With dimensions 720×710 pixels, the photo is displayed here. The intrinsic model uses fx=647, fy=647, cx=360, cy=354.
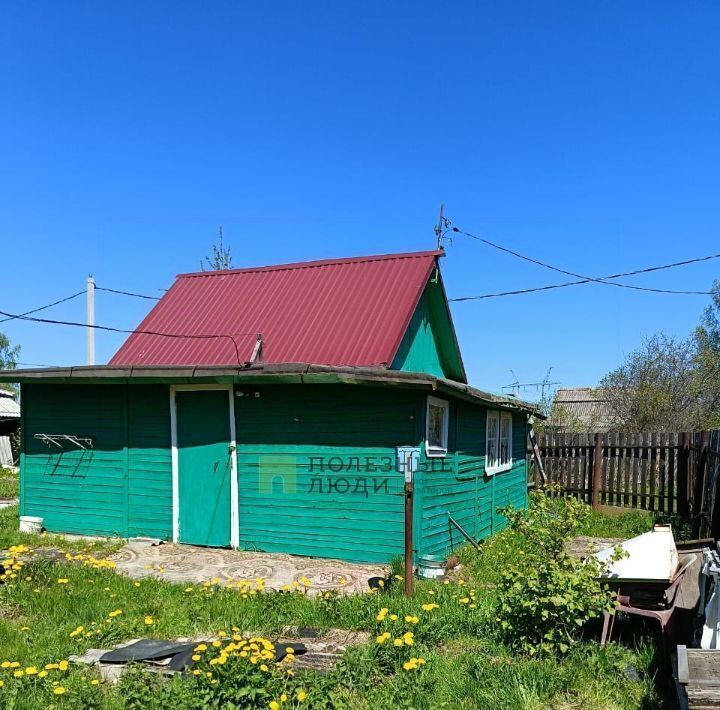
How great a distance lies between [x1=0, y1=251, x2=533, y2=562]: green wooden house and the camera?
7.80 meters

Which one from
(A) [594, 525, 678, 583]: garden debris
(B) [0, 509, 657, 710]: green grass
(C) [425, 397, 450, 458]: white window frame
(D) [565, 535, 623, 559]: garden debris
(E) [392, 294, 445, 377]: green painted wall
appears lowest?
(D) [565, 535, 623, 559]: garden debris

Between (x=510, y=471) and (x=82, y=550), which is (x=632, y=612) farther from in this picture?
(x=510, y=471)


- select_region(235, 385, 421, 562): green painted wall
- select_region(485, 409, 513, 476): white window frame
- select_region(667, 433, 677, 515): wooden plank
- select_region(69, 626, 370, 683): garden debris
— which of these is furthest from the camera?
select_region(667, 433, 677, 515): wooden plank

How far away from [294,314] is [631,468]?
24.7 ft

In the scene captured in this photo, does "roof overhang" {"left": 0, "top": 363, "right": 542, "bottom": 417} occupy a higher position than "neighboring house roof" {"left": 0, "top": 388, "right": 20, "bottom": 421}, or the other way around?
"roof overhang" {"left": 0, "top": 363, "right": 542, "bottom": 417}

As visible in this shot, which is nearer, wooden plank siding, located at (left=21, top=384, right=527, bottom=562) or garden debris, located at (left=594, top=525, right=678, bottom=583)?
garden debris, located at (left=594, top=525, right=678, bottom=583)

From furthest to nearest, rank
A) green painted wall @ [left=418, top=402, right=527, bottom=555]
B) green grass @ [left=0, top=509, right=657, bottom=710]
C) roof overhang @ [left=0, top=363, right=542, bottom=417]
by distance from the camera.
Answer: green painted wall @ [left=418, top=402, right=527, bottom=555] → roof overhang @ [left=0, top=363, right=542, bottom=417] → green grass @ [left=0, top=509, right=657, bottom=710]

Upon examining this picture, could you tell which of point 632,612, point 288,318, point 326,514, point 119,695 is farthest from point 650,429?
point 119,695

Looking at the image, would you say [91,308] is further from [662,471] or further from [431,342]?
[662,471]

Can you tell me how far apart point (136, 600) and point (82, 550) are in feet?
8.98

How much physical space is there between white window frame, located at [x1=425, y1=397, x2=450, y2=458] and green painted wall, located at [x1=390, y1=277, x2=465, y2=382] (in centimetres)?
141

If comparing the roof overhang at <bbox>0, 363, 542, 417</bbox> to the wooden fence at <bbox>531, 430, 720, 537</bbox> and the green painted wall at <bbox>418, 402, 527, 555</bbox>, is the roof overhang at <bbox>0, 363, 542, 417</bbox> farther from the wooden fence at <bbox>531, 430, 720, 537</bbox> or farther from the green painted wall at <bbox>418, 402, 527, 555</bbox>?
the wooden fence at <bbox>531, 430, 720, 537</bbox>

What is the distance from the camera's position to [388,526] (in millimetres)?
7699

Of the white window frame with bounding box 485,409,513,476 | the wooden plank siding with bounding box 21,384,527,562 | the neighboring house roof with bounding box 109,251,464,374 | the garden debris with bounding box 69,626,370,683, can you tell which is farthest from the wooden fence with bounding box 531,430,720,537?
the garden debris with bounding box 69,626,370,683
